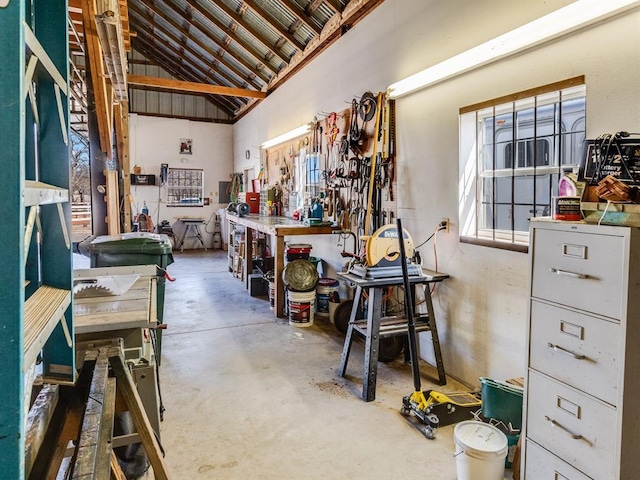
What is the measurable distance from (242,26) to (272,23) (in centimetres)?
78

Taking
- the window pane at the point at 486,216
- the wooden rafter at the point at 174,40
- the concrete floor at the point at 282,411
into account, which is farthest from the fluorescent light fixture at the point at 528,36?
the wooden rafter at the point at 174,40

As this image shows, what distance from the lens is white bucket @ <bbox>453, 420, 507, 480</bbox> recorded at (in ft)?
6.33

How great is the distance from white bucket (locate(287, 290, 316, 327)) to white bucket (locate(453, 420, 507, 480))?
2821mm

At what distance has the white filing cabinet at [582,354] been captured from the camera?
151 cm

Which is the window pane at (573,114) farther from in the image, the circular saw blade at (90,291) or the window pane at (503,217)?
the circular saw blade at (90,291)

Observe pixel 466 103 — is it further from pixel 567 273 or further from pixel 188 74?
pixel 188 74

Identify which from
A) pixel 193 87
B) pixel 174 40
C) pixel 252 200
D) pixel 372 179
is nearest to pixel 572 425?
pixel 372 179

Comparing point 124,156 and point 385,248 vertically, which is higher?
point 124,156

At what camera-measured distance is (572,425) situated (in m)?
1.70

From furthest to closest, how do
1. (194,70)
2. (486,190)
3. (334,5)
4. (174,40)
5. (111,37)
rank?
(194,70) → (174,40) → (334,5) → (111,37) → (486,190)

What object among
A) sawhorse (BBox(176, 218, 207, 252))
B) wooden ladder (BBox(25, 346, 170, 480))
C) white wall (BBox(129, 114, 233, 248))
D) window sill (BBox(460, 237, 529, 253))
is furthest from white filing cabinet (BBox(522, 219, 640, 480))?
white wall (BBox(129, 114, 233, 248))

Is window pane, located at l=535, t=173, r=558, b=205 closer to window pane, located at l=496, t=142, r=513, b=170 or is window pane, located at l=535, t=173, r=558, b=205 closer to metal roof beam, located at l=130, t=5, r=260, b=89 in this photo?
window pane, located at l=496, t=142, r=513, b=170

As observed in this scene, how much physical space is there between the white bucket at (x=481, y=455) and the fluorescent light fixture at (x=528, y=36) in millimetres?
2164

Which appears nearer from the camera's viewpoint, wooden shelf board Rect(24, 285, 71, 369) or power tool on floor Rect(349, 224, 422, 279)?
wooden shelf board Rect(24, 285, 71, 369)
